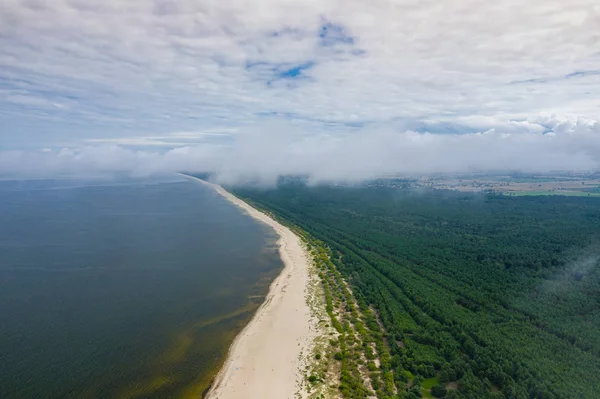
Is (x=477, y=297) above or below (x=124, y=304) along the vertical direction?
above

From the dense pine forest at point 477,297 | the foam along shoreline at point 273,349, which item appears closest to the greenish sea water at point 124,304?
the foam along shoreline at point 273,349

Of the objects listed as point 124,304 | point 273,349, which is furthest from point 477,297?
point 124,304

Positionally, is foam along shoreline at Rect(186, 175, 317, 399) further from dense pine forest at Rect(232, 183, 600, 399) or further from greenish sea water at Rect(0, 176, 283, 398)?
dense pine forest at Rect(232, 183, 600, 399)

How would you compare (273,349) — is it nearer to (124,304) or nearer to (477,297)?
(124,304)

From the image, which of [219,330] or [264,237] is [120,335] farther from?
[264,237]

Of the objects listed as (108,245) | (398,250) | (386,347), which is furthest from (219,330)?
(108,245)

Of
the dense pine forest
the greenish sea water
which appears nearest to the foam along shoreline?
the greenish sea water
